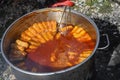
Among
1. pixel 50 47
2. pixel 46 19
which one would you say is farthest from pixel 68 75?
pixel 46 19

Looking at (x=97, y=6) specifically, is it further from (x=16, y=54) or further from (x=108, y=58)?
(x=16, y=54)

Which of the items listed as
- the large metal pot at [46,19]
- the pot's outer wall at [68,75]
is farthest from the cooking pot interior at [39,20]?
the pot's outer wall at [68,75]

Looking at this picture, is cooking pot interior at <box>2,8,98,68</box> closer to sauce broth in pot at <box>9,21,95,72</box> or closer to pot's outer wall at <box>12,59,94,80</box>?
sauce broth in pot at <box>9,21,95,72</box>

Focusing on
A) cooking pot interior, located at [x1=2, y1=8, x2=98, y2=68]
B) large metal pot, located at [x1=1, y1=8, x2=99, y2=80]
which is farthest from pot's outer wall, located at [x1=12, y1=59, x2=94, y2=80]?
cooking pot interior, located at [x1=2, y1=8, x2=98, y2=68]

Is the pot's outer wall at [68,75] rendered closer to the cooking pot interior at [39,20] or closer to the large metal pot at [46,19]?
the large metal pot at [46,19]

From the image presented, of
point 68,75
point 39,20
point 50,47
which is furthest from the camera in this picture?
point 39,20

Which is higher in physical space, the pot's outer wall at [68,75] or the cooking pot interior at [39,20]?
the cooking pot interior at [39,20]

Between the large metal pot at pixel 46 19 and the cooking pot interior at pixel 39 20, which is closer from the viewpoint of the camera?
the large metal pot at pixel 46 19

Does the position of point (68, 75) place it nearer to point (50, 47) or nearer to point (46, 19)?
point (50, 47)
